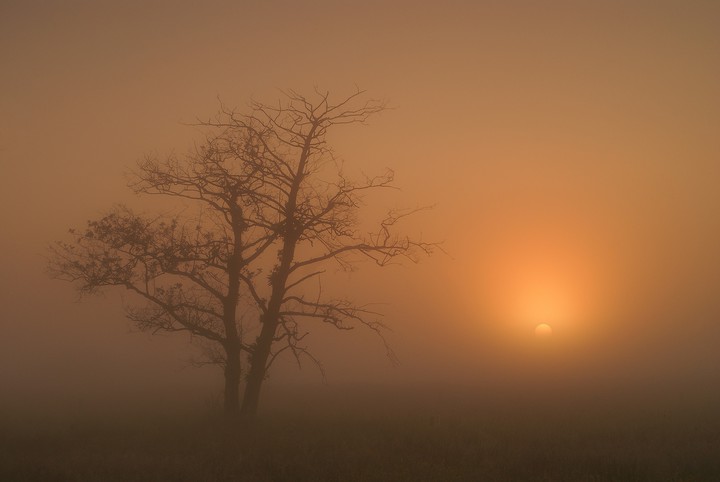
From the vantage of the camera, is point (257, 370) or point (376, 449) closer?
point (376, 449)

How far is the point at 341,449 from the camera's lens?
1280cm

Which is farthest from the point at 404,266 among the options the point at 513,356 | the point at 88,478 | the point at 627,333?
the point at 627,333

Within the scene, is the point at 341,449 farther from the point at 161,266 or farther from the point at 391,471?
the point at 161,266

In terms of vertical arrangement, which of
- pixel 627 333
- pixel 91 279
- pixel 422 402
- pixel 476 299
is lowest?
pixel 422 402

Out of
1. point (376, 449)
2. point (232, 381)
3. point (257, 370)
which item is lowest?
point (376, 449)

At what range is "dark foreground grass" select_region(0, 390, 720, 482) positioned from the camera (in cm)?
1084

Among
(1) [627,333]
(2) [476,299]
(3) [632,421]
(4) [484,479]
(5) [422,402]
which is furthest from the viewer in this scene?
(2) [476,299]

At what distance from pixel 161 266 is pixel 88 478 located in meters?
7.53

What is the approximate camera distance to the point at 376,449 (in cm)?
Result: 1284

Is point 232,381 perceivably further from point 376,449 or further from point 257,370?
point 376,449

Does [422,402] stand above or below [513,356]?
below

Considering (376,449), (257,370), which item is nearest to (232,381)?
(257,370)

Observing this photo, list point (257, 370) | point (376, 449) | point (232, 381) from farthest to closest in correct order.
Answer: point (232, 381), point (257, 370), point (376, 449)

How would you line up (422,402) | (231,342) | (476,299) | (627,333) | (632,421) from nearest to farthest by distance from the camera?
(632,421)
(231,342)
(422,402)
(627,333)
(476,299)
